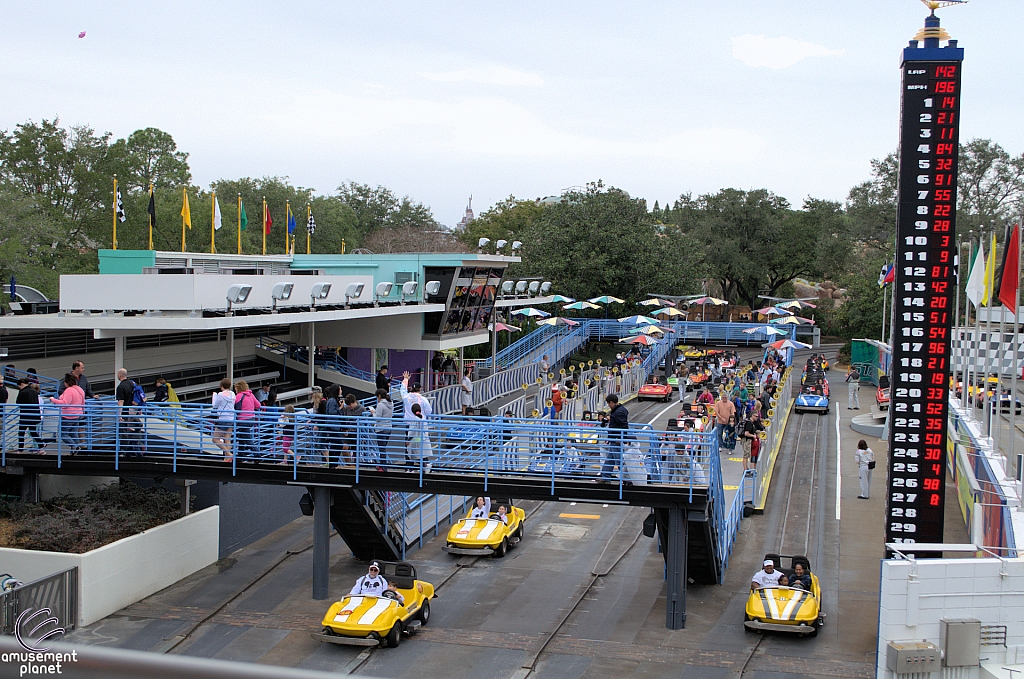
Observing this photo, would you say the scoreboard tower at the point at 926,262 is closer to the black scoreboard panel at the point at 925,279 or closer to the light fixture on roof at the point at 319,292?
the black scoreboard panel at the point at 925,279

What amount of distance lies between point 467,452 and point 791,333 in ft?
121

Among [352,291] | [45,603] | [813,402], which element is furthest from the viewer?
[813,402]

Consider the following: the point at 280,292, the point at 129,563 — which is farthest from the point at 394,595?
the point at 280,292

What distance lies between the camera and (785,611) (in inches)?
702

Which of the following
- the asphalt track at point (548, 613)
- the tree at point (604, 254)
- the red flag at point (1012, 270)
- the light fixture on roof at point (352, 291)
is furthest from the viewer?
the tree at point (604, 254)

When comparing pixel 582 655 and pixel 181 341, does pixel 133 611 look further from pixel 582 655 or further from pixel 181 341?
pixel 181 341

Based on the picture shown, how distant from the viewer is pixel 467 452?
20.1m

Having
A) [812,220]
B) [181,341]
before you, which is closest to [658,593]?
[181,341]

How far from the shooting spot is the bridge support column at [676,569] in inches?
720

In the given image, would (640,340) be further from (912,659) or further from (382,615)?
(912,659)

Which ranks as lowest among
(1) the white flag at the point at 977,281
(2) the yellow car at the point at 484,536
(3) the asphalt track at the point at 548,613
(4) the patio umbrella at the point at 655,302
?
(3) the asphalt track at the point at 548,613

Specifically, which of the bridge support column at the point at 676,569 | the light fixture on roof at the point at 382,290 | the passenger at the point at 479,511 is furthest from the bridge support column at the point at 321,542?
the light fixture on roof at the point at 382,290

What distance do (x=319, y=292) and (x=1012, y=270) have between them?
1957 centimetres

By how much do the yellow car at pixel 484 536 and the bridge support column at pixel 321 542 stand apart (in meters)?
3.72
